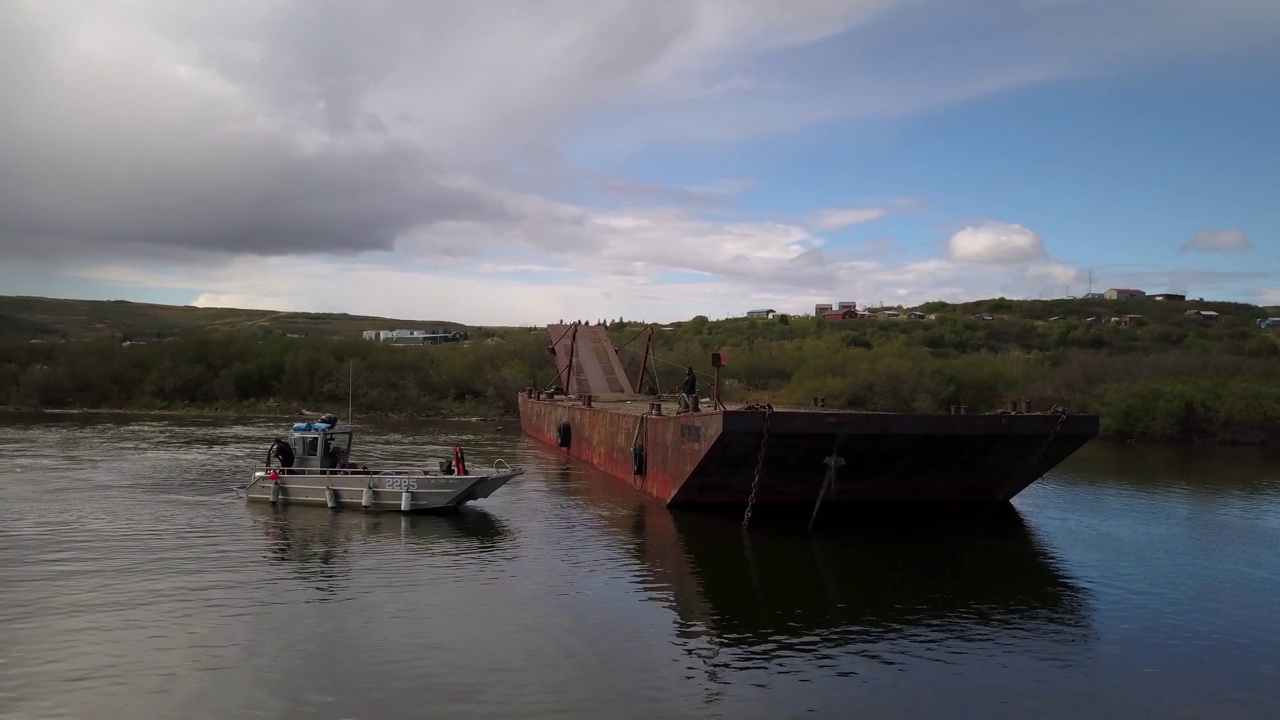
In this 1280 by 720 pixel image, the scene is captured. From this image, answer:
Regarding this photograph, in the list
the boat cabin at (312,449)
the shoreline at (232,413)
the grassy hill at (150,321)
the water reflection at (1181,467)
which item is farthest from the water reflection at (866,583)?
the grassy hill at (150,321)

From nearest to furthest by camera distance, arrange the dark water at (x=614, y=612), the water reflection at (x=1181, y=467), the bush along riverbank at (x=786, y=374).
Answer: the dark water at (x=614, y=612) < the water reflection at (x=1181, y=467) < the bush along riverbank at (x=786, y=374)

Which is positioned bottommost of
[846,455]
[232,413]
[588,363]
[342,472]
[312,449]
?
[232,413]

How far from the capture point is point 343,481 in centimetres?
1980

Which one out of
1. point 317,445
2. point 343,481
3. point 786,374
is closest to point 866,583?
point 343,481

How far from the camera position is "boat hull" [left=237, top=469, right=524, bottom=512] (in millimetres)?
19344

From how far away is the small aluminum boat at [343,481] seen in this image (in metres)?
19.4

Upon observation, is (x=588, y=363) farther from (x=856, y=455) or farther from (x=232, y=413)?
(x=232, y=413)

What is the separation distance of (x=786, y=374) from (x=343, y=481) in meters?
32.9

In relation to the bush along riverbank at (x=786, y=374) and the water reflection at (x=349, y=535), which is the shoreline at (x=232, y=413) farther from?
the water reflection at (x=349, y=535)

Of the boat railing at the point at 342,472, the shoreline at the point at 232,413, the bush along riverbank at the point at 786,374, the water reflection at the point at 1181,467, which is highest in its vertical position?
the bush along riverbank at the point at 786,374

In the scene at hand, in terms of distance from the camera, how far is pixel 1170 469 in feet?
97.0

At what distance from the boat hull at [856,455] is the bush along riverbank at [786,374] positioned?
21072 millimetres

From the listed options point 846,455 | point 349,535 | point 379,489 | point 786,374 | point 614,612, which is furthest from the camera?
point 786,374

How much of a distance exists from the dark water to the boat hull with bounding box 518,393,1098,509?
2.63 feet
